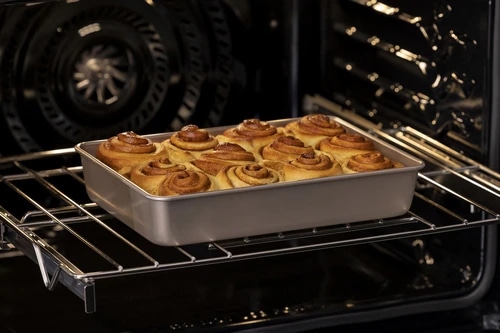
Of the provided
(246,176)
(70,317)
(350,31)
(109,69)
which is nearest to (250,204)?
(246,176)

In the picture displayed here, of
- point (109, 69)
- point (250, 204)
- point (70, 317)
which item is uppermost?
point (109, 69)

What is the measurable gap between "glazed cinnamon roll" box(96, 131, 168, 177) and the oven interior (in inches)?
3.6

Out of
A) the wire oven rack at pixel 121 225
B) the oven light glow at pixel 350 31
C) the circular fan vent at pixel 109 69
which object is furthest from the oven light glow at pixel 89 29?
the oven light glow at pixel 350 31

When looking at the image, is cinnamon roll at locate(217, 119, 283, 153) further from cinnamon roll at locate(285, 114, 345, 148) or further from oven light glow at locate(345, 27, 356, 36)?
oven light glow at locate(345, 27, 356, 36)

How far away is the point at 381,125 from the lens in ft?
6.00

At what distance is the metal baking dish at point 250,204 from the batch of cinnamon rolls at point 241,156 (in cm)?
3

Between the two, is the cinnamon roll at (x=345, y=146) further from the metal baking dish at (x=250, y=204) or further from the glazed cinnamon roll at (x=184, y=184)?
the glazed cinnamon roll at (x=184, y=184)

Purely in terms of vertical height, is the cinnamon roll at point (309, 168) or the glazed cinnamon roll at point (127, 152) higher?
the glazed cinnamon roll at point (127, 152)

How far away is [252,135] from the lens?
1583 millimetres

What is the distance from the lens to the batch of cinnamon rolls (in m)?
1.42

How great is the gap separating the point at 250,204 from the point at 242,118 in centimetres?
46

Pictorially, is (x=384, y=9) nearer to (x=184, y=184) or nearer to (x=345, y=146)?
(x=345, y=146)

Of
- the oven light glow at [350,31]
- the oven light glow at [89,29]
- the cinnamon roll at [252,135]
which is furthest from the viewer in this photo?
the oven light glow at [350,31]

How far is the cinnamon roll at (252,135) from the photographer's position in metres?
1.58
